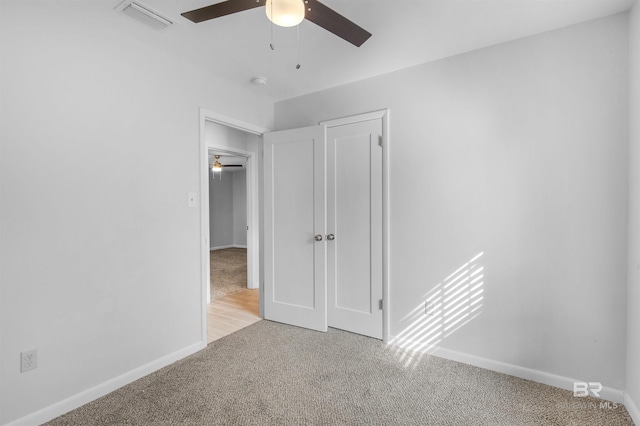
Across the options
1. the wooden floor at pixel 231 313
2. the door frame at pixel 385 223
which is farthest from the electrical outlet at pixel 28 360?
the door frame at pixel 385 223

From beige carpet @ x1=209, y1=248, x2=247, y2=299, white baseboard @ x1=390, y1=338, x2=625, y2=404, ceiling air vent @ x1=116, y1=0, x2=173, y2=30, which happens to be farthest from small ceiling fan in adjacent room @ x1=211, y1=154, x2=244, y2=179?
white baseboard @ x1=390, y1=338, x2=625, y2=404

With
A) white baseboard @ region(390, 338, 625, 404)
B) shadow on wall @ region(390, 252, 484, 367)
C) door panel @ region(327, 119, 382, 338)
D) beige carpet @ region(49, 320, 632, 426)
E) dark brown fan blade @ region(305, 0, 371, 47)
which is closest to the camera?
dark brown fan blade @ region(305, 0, 371, 47)

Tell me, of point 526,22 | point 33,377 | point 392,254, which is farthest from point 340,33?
point 33,377

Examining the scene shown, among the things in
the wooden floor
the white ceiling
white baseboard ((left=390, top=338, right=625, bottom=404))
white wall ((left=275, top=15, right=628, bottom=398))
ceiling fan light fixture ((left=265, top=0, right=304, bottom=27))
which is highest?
the white ceiling

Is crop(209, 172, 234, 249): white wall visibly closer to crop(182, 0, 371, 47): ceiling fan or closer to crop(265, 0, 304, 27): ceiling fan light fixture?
crop(182, 0, 371, 47): ceiling fan

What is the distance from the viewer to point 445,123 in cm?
252

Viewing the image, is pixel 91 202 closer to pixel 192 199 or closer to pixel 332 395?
pixel 192 199

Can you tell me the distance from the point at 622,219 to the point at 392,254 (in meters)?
1.55

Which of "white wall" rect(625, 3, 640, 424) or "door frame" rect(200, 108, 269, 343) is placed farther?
"door frame" rect(200, 108, 269, 343)

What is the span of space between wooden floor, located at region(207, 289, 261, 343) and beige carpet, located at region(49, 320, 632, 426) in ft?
1.60

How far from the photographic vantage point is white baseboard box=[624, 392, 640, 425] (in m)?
1.74

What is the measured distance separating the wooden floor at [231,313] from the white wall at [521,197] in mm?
1676

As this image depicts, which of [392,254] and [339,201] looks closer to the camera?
[392,254]

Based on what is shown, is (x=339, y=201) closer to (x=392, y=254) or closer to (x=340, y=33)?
(x=392, y=254)
